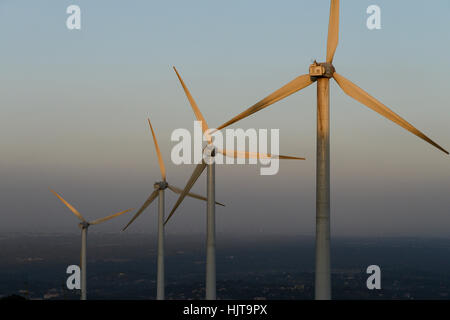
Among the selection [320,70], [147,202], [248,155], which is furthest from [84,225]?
[320,70]

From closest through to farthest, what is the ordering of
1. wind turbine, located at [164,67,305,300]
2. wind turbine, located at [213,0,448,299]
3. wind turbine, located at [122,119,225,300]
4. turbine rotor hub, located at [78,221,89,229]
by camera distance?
1. wind turbine, located at [213,0,448,299]
2. wind turbine, located at [164,67,305,300]
3. wind turbine, located at [122,119,225,300]
4. turbine rotor hub, located at [78,221,89,229]

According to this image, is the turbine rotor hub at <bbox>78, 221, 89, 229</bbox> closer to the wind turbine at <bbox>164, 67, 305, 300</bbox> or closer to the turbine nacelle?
the turbine nacelle

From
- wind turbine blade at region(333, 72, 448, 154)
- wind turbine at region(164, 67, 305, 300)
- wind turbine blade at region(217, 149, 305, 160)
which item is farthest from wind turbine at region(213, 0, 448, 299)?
wind turbine at region(164, 67, 305, 300)

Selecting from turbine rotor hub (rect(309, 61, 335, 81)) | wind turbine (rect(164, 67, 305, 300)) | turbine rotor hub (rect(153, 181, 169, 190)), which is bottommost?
wind turbine (rect(164, 67, 305, 300))

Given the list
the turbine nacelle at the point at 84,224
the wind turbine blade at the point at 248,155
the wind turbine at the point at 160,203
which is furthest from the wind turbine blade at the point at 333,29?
the turbine nacelle at the point at 84,224

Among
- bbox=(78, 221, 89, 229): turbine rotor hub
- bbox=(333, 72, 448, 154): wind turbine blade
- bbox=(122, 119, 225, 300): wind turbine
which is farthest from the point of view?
bbox=(78, 221, 89, 229): turbine rotor hub

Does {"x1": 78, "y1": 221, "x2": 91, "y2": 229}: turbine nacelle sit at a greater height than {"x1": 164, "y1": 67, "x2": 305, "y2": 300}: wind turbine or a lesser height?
greater
